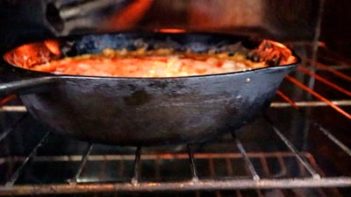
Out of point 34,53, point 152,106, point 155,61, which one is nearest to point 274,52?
point 155,61

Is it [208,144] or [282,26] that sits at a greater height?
[282,26]

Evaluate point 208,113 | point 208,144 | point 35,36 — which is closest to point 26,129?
point 35,36

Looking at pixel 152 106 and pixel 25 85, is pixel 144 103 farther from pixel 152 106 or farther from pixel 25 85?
pixel 25 85

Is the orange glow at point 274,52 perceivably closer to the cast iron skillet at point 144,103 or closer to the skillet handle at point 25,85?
the cast iron skillet at point 144,103

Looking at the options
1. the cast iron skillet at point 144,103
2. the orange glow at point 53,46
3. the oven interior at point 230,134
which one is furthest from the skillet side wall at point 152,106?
the oven interior at point 230,134

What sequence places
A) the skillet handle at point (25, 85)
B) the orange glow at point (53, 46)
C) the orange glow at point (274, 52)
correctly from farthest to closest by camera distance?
1. the orange glow at point (53, 46)
2. the orange glow at point (274, 52)
3. the skillet handle at point (25, 85)

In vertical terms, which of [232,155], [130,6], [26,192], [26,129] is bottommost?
[232,155]

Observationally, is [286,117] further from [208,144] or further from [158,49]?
[158,49]
